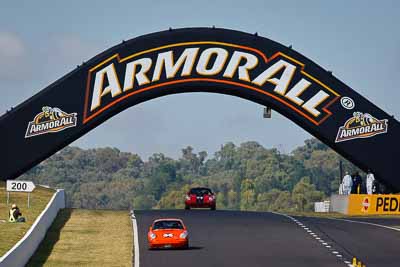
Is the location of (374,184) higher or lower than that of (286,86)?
lower

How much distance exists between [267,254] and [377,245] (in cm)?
584

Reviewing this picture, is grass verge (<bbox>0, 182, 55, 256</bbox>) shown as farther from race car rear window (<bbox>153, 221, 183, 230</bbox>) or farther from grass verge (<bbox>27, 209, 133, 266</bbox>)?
race car rear window (<bbox>153, 221, 183, 230</bbox>)

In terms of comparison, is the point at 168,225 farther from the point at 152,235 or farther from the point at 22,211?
the point at 22,211

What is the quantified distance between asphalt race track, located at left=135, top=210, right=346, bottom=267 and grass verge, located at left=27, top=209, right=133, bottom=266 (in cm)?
83

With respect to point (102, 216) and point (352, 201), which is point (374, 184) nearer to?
point (352, 201)

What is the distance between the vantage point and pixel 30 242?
36.8m

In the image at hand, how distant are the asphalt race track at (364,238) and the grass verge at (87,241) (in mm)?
8114

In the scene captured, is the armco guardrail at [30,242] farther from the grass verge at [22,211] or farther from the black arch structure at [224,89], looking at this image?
the black arch structure at [224,89]

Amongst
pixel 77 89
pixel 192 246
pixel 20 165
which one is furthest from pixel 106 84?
pixel 192 246

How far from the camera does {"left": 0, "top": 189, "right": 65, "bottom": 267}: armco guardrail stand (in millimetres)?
29672

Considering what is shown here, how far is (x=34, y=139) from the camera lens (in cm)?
6241

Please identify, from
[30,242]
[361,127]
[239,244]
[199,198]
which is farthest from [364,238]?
[199,198]

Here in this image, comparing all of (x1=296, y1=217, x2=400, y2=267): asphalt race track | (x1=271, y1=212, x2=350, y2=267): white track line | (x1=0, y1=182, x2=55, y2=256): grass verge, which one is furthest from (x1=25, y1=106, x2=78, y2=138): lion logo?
(x1=296, y1=217, x2=400, y2=267): asphalt race track

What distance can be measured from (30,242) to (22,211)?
1749cm
